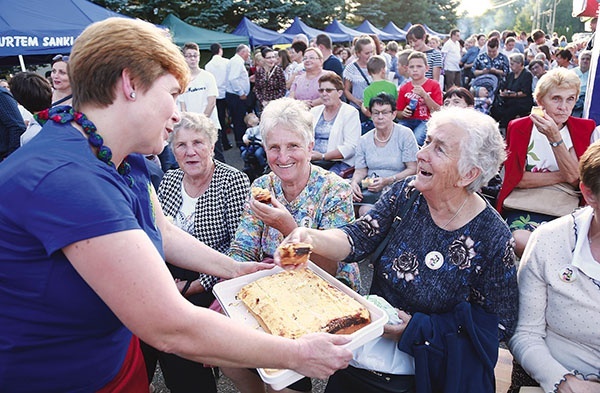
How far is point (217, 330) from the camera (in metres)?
1.26

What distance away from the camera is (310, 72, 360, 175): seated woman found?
15.8 ft

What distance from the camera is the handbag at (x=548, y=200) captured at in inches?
118

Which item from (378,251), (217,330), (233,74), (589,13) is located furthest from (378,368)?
(233,74)

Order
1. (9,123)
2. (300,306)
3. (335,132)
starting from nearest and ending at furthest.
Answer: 1. (300,306)
2. (9,123)
3. (335,132)

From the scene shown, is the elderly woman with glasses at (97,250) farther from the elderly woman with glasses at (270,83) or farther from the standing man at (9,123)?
the elderly woman with glasses at (270,83)

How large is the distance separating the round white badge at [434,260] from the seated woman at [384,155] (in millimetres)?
2204

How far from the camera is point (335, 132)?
4.86 meters

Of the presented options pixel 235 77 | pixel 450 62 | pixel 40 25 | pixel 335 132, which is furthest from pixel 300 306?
pixel 450 62

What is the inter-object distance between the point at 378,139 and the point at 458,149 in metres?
2.51

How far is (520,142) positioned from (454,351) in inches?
81.9

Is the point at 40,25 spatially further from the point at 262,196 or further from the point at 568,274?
the point at 568,274

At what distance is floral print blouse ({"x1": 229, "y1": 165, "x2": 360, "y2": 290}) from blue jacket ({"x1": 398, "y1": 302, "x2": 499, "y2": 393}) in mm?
645

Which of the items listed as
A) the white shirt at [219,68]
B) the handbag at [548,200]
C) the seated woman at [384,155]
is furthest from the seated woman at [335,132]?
the white shirt at [219,68]

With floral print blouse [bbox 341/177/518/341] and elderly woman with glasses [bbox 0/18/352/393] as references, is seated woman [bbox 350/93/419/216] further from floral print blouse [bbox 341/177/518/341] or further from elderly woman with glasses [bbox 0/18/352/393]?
elderly woman with glasses [bbox 0/18/352/393]
